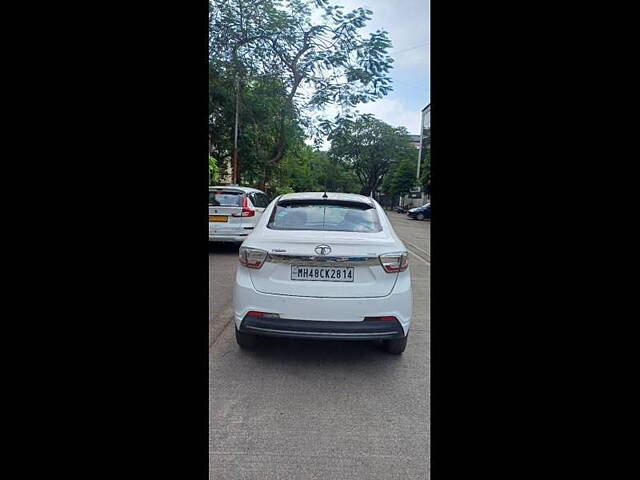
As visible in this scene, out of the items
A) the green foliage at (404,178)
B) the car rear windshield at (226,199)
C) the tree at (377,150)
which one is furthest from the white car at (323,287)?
the tree at (377,150)

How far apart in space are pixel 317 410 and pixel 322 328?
62 cm

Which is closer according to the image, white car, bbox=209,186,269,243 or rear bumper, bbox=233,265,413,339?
rear bumper, bbox=233,265,413,339

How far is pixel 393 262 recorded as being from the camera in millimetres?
3344

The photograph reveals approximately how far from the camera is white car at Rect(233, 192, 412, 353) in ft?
10.6

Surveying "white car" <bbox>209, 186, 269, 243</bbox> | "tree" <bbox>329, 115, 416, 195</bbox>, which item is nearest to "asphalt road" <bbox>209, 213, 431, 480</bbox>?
"white car" <bbox>209, 186, 269, 243</bbox>

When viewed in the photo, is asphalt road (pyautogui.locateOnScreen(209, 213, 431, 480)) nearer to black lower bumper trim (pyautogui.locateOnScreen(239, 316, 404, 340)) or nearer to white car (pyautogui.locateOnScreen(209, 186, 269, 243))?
black lower bumper trim (pyautogui.locateOnScreen(239, 316, 404, 340))

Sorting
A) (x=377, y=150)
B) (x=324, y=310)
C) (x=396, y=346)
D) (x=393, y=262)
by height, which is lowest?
(x=396, y=346)

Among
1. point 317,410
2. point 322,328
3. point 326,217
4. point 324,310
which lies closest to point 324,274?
point 324,310

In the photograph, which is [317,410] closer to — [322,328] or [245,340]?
[322,328]
